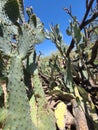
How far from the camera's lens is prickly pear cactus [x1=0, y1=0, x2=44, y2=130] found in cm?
234

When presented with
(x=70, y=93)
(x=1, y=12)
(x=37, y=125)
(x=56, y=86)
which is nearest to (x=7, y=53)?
(x=1, y=12)

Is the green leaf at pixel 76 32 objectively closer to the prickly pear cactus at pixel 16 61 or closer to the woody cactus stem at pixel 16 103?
the prickly pear cactus at pixel 16 61

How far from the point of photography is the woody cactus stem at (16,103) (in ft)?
7.60

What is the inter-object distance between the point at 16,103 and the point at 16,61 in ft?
1.04

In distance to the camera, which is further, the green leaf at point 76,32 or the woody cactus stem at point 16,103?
the green leaf at point 76,32

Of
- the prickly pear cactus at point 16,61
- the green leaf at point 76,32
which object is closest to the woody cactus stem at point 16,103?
the prickly pear cactus at point 16,61

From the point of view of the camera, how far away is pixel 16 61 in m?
2.44

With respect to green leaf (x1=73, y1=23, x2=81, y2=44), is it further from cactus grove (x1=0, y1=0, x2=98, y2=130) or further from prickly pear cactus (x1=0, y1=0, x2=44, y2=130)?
prickly pear cactus (x1=0, y1=0, x2=44, y2=130)

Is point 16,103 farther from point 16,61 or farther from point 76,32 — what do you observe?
point 76,32

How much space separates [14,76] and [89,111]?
1075 mm

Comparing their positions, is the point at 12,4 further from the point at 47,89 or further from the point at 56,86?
the point at 47,89

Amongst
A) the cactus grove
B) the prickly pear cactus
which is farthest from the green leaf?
the prickly pear cactus

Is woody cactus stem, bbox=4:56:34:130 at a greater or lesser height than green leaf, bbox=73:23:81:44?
lesser

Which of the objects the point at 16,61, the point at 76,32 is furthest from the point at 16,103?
the point at 76,32
